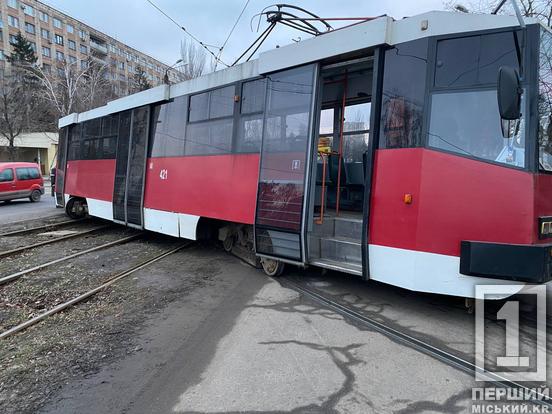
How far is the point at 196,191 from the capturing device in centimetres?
764

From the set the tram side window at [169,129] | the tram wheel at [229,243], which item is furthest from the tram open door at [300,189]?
the tram side window at [169,129]

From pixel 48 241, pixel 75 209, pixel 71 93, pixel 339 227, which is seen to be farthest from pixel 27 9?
pixel 339 227

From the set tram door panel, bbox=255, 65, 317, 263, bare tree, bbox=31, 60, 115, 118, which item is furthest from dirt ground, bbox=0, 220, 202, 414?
bare tree, bbox=31, 60, 115, 118

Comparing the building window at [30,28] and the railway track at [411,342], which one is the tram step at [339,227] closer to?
the railway track at [411,342]

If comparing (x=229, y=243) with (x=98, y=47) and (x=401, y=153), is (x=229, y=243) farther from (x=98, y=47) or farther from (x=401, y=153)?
(x=98, y=47)

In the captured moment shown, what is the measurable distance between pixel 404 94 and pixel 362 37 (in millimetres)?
864

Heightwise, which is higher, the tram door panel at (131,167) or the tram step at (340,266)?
the tram door panel at (131,167)

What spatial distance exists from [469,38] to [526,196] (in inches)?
65.6

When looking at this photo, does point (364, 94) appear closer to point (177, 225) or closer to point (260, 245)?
point (260, 245)

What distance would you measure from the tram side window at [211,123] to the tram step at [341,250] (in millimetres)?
2358

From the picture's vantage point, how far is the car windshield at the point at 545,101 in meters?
4.17

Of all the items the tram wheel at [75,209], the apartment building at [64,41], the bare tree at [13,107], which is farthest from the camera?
the apartment building at [64,41]

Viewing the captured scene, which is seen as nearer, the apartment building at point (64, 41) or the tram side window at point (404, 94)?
the tram side window at point (404, 94)

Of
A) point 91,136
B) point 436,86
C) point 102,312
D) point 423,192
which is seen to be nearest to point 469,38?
point 436,86
